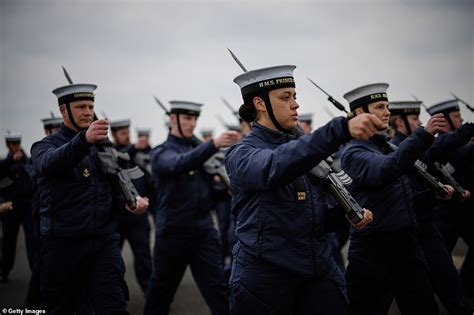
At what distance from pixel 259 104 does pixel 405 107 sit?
296cm

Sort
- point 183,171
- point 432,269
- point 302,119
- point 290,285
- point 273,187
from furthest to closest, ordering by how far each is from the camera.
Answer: point 302,119 < point 183,171 < point 432,269 < point 290,285 < point 273,187

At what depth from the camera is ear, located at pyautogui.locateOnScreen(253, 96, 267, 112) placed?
3.06 meters

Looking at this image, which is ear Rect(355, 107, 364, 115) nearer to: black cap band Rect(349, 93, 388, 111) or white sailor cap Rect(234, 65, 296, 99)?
black cap band Rect(349, 93, 388, 111)

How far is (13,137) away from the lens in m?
8.28

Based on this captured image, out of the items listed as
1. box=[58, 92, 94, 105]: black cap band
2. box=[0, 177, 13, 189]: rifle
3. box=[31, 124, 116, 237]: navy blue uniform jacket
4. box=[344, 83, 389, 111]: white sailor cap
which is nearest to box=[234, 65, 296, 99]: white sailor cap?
box=[344, 83, 389, 111]: white sailor cap

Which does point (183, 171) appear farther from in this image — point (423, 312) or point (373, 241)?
point (423, 312)

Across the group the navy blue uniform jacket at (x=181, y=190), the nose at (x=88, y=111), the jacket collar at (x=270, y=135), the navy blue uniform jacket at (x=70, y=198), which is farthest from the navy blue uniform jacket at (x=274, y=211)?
the navy blue uniform jacket at (x=181, y=190)

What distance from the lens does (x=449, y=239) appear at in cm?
594

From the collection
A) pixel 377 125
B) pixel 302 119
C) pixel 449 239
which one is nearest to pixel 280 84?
pixel 377 125

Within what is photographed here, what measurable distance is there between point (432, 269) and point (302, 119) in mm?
5200

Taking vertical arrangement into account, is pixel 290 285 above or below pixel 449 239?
above

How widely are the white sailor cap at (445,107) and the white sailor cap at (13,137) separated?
699cm

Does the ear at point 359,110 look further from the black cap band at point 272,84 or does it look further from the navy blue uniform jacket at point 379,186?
the black cap band at point 272,84

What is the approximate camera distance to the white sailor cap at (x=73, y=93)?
4316 millimetres
